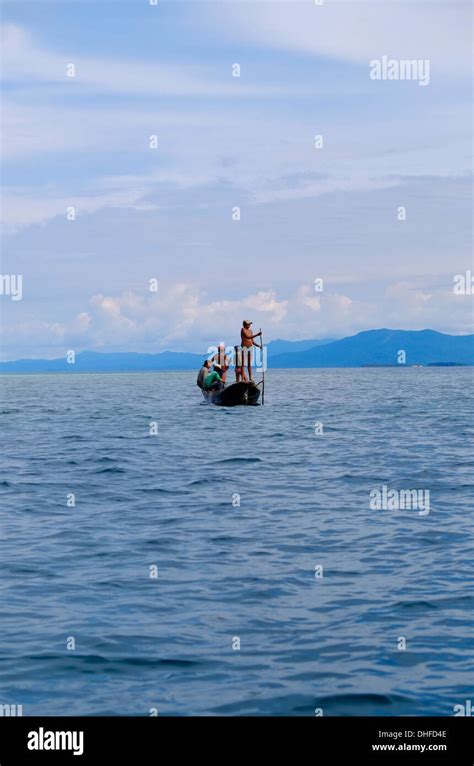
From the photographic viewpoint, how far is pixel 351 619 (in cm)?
1105

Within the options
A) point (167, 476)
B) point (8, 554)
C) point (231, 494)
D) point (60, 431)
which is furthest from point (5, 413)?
point (8, 554)

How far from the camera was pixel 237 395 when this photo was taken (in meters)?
48.1

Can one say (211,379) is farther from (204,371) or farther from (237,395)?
(204,371)

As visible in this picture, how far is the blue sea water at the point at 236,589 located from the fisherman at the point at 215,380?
2427cm

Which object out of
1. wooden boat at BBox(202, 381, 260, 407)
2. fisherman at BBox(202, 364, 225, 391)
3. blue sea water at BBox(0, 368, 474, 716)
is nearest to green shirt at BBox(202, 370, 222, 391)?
fisherman at BBox(202, 364, 225, 391)

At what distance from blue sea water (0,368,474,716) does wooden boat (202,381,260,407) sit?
68.9ft

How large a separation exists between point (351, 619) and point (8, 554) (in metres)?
6.09

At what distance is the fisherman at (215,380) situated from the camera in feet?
166

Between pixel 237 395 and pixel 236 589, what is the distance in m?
35.8
